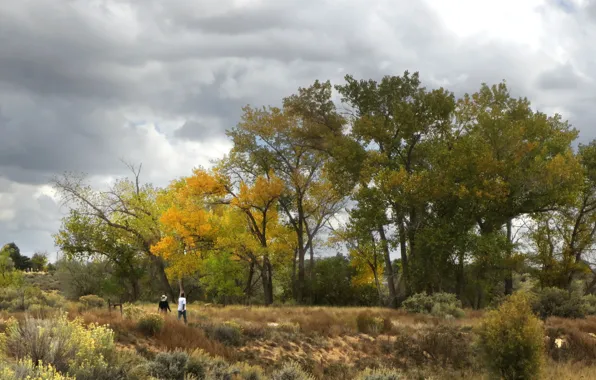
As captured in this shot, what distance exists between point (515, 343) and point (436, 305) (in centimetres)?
1318

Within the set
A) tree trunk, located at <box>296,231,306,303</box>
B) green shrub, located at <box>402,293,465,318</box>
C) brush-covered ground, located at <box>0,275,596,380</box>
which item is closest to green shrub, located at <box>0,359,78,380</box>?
brush-covered ground, located at <box>0,275,596,380</box>

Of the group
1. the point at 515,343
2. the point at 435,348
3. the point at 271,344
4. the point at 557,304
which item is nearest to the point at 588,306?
the point at 557,304

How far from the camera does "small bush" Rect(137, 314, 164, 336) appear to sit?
57.8 feet

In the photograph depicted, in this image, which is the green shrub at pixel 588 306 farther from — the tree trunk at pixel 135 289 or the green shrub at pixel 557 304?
the tree trunk at pixel 135 289

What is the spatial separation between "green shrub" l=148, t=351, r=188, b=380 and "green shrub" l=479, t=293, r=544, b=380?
29.9 feet

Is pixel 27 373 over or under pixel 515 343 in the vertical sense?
over

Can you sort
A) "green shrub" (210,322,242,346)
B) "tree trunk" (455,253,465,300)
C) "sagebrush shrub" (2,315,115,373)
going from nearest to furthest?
"sagebrush shrub" (2,315,115,373) → "green shrub" (210,322,242,346) → "tree trunk" (455,253,465,300)

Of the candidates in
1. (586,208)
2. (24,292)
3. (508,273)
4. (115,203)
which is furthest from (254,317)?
(586,208)

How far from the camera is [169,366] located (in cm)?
1212

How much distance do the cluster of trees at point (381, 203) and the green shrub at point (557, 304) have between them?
2.97m

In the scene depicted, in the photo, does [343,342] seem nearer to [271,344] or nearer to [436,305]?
[271,344]

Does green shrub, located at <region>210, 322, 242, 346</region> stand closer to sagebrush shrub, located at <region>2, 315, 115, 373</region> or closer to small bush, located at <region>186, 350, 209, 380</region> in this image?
small bush, located at <region>186, 350, 209, 380</region>

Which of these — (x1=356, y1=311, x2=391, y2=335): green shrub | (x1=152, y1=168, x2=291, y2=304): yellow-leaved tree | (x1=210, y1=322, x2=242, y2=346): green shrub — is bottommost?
(x1=356, y1=311, x2=391, y2=335): green shrub

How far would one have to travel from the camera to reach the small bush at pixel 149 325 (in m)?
17.6
